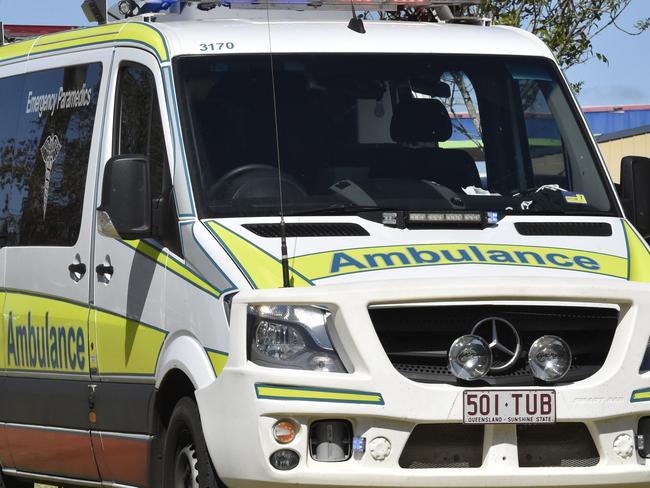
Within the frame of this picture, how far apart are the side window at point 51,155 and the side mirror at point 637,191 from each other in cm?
257

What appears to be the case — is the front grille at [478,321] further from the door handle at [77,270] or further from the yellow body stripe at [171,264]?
the door handle at [77,270]

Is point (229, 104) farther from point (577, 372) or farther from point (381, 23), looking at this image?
point (577, 372)

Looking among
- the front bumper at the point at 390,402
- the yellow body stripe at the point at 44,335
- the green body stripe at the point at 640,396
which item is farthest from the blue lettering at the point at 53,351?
the green body stripe at the point at 640,396

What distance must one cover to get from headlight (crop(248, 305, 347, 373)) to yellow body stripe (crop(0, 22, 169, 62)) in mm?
1805

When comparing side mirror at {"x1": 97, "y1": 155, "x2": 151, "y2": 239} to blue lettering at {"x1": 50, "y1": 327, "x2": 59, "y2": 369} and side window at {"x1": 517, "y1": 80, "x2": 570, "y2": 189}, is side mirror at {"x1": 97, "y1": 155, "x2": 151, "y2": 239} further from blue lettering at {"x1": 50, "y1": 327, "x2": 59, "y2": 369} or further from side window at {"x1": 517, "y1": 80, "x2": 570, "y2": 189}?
side window at {"x1": 517, "y1": 80, "x2": 570, "y2": 189}

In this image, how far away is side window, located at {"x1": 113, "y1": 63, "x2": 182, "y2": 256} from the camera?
7672 mm

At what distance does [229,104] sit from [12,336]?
2196 mm

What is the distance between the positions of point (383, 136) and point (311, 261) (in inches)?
46.3

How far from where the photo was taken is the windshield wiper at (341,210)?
7.52 m

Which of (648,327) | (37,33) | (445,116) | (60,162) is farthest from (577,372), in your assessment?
(37,33)

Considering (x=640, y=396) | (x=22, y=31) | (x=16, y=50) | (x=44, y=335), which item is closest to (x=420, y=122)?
(x=640, y=396)

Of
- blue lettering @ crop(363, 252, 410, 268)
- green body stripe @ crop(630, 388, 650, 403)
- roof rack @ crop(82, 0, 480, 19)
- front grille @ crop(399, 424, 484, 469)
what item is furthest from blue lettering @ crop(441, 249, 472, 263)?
roof rack @ crop(82, 0, 480, 19)

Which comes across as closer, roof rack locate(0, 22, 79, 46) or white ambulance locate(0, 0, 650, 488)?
white ambulance locate(0, 0, 650, 488)

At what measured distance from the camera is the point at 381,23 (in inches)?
341
